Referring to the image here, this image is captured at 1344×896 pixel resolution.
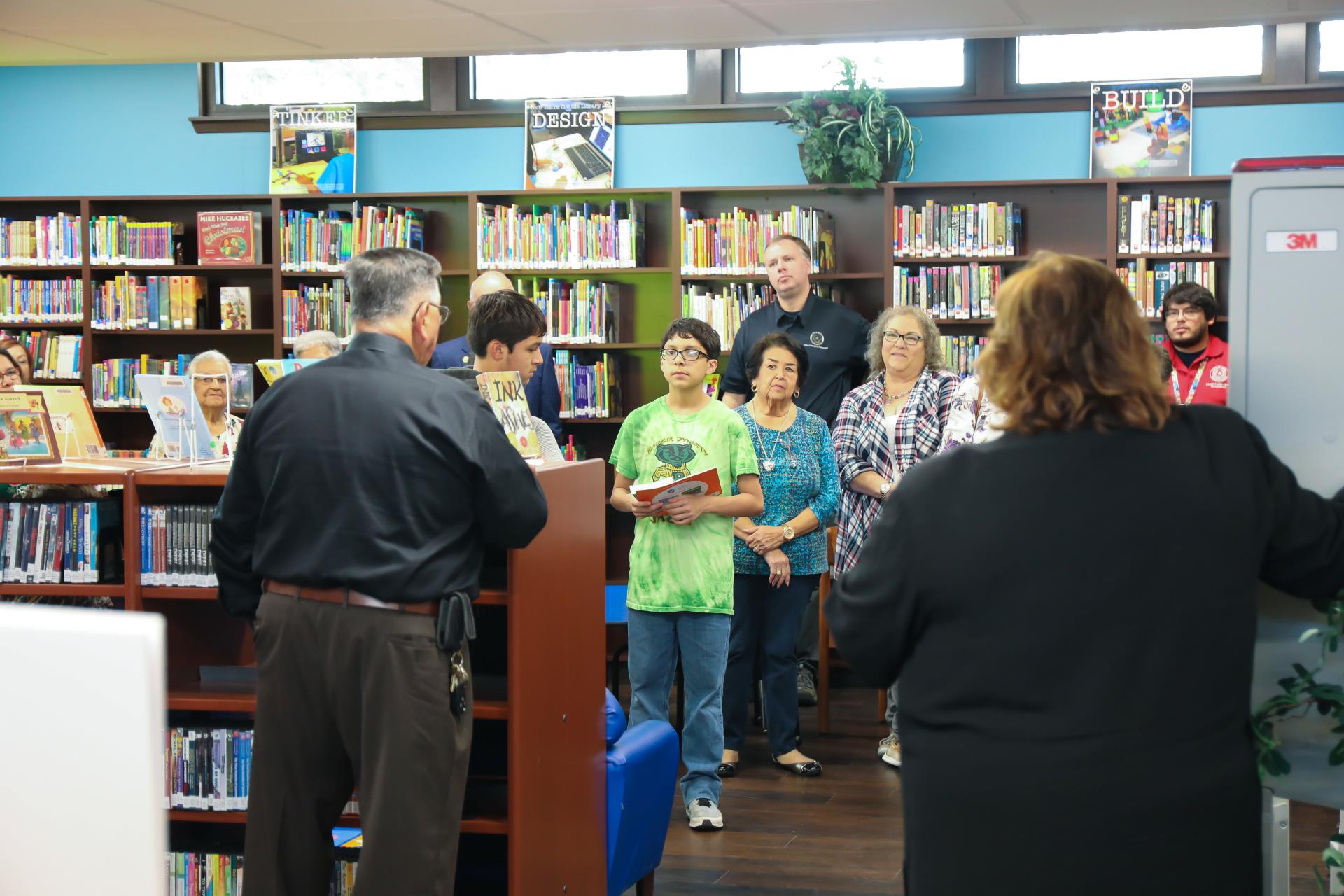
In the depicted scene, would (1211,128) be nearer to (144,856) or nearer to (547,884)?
(547,884)

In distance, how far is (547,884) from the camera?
282 cm

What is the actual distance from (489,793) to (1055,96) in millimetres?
5219

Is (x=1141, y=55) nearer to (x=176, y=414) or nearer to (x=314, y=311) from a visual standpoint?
(x=314, y=311)

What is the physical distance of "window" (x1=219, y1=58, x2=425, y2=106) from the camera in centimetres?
737

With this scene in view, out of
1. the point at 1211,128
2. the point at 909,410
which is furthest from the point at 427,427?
the point at 1211,128

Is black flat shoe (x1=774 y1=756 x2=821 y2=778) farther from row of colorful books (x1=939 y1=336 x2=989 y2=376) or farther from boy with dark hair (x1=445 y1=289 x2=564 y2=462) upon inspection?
row of colorful books (x1=939 y1=336 x2=989 y2=376)

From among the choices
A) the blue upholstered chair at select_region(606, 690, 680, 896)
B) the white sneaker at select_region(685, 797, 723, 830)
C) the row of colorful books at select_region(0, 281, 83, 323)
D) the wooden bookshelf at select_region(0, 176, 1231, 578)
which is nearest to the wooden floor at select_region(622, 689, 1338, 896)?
the white sneaker at select_region(685, 797, 723, 830)

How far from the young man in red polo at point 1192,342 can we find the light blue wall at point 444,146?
134 centimetres

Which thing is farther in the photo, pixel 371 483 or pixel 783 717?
pixel 783 717

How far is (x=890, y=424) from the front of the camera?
479 cm

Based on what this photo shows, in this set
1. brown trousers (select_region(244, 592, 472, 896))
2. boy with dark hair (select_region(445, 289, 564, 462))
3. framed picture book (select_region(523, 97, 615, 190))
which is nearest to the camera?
brown trousers (select_region(244, 592, 472, 896))

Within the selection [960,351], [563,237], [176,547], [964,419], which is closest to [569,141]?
[563,237]

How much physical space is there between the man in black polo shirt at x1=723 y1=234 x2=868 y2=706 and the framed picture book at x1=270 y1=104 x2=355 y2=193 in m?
2.80

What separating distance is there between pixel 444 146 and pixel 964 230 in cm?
296
